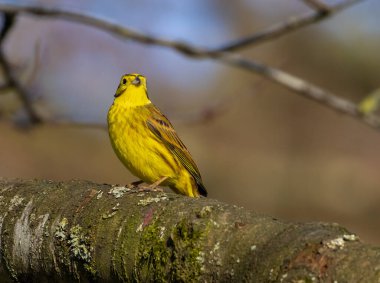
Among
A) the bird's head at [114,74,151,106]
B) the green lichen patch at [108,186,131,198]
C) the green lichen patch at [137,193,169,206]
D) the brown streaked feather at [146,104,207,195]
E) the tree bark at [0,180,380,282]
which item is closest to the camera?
the tree bark at [0,180,380,282]

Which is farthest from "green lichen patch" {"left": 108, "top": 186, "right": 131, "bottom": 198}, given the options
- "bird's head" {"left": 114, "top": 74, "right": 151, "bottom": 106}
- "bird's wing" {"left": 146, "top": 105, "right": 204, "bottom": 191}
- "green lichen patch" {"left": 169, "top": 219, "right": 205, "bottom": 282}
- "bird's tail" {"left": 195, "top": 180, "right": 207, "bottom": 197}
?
"bird's head" {"left": 114, "top": 74, "right": 151, "bottom": 106}

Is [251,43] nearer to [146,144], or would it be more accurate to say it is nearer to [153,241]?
[146,144]

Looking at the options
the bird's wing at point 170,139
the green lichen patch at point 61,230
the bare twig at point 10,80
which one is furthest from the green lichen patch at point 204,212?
the bare twig at point 10,80

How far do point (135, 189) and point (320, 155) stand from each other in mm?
15770

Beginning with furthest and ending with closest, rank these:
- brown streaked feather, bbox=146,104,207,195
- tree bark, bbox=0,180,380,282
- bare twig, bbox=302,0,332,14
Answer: brown streaked feather, bbox=146,104,207,195, bare twig, bbox=302,0,332,14, tree bark, bbox=0,180,380,282

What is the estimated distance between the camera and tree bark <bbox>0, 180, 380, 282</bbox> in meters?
2.30

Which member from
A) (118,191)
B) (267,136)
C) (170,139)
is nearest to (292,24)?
(170,139)

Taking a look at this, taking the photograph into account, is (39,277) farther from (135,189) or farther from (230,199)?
(230,199)

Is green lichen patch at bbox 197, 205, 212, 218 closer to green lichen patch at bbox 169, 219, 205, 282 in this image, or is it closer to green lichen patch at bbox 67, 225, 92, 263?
green lichen patch at bbox 169, 219, 205, 282

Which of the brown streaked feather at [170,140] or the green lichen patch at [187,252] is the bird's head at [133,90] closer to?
the brown streaked feather at [170,140]

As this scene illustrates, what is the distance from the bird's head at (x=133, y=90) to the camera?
5.72 metres

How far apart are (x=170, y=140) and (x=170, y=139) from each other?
13 mm

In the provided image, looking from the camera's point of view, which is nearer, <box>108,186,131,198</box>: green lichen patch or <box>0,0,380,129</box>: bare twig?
<box>108,186,131,198</box>: green lichen patch

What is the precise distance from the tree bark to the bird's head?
229 centimetres
